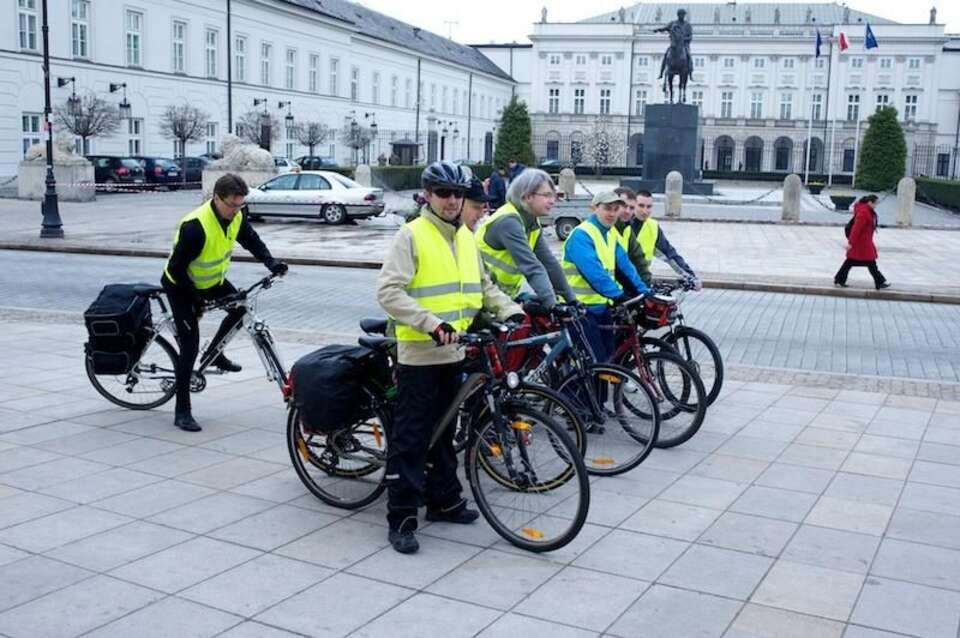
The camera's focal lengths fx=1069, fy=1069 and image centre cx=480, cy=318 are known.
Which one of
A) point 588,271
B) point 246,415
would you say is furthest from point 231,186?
point 588,271

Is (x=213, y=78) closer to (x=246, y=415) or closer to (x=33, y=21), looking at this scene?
(x=33, y=21)

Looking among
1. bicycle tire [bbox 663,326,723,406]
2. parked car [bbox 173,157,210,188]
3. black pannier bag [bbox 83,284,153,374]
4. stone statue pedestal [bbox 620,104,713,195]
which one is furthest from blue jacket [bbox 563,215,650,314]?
parked car [bbox 173,157,210,188]

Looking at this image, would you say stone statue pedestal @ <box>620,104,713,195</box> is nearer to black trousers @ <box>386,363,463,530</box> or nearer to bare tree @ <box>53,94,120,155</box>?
bare tree @ <box>53,94,120,155</box>

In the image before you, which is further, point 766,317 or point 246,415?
point 766,317

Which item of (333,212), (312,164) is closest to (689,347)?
(333,212)

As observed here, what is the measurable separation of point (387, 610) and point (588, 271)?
354 centimetres

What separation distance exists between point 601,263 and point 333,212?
22.8 meters

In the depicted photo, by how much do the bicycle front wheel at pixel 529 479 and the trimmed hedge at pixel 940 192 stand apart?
4206cm

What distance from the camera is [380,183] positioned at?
50031 millimetres

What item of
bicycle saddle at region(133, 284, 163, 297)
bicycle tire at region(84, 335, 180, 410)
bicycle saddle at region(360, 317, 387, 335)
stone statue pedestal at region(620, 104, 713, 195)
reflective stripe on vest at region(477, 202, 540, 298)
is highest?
stone statue pedestal at region(620, 104, 713, 195)

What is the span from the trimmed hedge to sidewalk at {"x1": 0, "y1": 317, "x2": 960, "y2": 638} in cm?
3927

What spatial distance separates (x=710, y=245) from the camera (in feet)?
83.9

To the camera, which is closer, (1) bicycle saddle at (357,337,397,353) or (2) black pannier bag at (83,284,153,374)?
(1) bicycle saddle at (357,337,397,353)

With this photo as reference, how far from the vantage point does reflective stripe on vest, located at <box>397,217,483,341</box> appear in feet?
17.9
